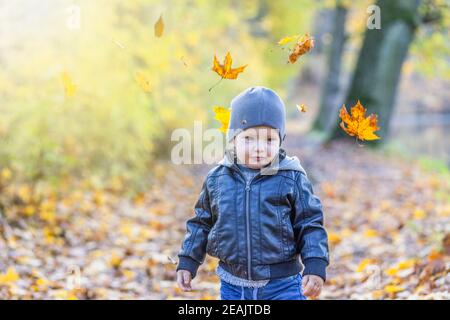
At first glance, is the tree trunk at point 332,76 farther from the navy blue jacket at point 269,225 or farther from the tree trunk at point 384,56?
the navy blue jacket at point 269,225

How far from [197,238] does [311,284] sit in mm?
610

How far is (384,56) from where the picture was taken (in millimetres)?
12453

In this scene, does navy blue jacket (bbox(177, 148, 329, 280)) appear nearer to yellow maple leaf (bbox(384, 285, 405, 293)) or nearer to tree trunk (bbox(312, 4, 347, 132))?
yellow maple leaf (bbox(384, 285, 405, 293))

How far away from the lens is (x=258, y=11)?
26078 millimetres

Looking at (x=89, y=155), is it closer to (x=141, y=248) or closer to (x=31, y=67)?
(x=31, y=67)

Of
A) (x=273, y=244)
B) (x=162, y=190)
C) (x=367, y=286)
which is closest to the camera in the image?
(x=273, y=244)

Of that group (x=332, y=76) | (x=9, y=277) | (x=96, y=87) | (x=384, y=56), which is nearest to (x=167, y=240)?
(x=96, y=87)

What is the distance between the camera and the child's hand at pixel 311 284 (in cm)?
285

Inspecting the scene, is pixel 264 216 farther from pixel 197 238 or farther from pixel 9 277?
pixel 9 277

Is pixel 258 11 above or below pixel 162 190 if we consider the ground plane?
above

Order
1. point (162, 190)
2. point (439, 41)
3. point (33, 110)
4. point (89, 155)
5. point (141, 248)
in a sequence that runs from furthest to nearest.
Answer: point (439, 41), point (162, 190), point (89, 155), point (33, 110), point (141, 248)

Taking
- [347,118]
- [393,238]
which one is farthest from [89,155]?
[347,118]

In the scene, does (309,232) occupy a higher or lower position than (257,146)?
lower

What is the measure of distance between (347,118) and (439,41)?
12.0 metres
